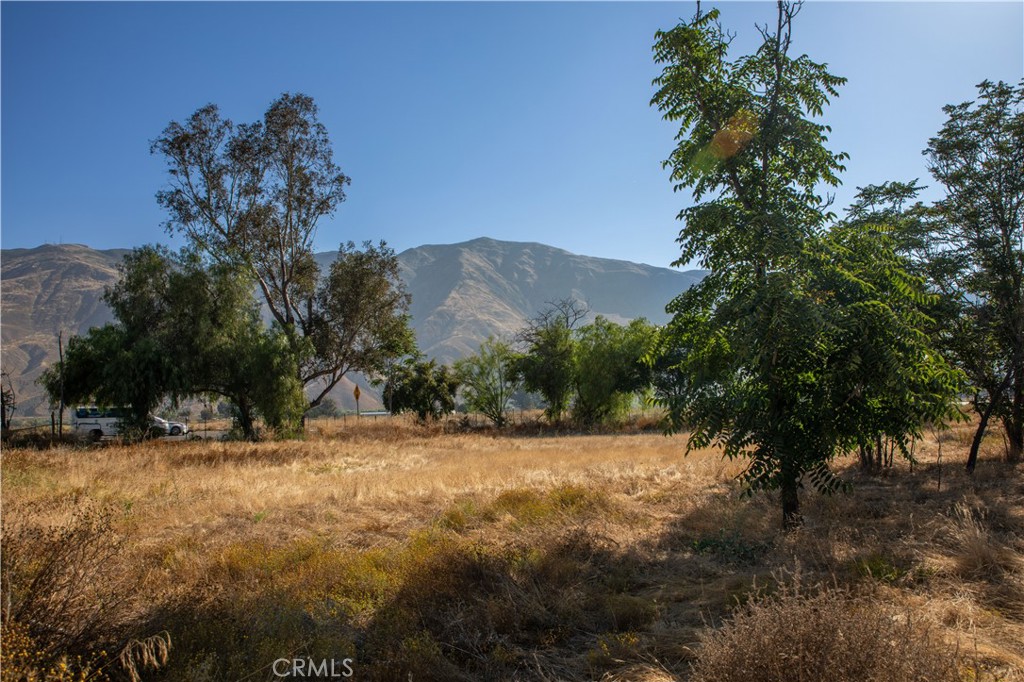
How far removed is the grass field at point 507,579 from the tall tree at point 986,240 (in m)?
2.66

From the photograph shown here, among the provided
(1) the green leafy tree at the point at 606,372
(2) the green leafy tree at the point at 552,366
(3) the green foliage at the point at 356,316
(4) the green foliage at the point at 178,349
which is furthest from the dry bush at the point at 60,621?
(2) the green leafy tree at the point at 552,366

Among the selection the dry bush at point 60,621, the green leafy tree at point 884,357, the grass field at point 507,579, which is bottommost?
the grass field at point 507,579

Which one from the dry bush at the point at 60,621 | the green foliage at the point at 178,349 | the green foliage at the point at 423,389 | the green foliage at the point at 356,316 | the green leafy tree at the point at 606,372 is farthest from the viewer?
the green foliage at the point at 423,389

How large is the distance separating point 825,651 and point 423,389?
45.4 metres

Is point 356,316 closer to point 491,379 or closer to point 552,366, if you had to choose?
point 491,379

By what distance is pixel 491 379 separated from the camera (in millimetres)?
46406

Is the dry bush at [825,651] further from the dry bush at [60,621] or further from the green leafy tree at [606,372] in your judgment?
the green leafy tree at [606,372]

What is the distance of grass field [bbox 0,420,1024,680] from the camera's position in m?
4.06

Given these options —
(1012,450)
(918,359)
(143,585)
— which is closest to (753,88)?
(918,359)

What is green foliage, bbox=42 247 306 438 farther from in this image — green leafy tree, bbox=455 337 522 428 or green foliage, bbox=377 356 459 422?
green leafy tree, bbox=455 337 522 428

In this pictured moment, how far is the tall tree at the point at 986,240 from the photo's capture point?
43.1 ft

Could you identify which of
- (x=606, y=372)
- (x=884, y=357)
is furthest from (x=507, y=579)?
(x=606, y=372)

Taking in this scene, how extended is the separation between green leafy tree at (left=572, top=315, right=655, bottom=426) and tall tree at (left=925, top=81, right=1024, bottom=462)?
1129 inches

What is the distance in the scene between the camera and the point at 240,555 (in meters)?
7.30
